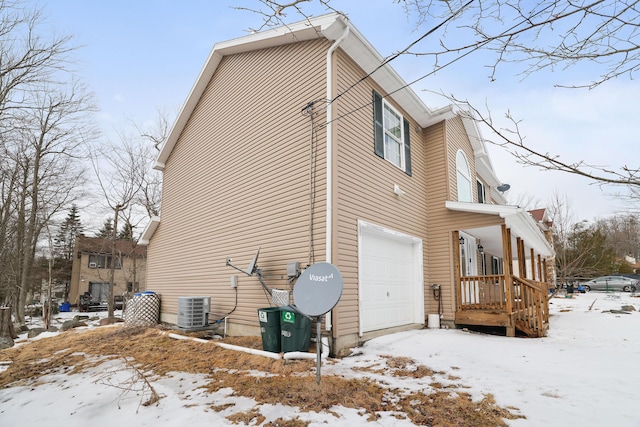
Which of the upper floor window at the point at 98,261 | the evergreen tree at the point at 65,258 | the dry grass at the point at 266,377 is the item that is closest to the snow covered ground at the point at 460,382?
the dry grass at the point at 266,377

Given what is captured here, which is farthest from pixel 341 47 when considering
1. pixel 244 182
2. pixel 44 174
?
pixel 44 174

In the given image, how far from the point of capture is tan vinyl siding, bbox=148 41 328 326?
6.91 m

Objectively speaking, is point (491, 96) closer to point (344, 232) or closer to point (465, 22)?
point (465, 22)

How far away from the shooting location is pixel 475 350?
241 inches

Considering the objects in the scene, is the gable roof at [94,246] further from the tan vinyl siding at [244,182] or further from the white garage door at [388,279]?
the white garage door at [388,279]

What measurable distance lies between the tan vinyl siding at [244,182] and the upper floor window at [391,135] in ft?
5.52

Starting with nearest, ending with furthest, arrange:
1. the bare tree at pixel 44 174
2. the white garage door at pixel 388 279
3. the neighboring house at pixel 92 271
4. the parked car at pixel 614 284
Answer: the white garage door at pixel 388 279
the bare tree at pixel 44 174
the parked car at pixel 614 284
the neighboring house at pixel 92 271

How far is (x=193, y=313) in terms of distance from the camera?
8297 mm

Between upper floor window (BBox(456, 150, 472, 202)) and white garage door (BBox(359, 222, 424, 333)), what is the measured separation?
3095 millimetres

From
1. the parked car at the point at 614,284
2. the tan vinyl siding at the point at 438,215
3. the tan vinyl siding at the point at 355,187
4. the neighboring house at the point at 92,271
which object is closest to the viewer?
the tan vinyl siding at the point at 355,187

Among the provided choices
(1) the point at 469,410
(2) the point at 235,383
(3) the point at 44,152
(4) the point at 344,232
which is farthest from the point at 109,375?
(3) the point at 44,152

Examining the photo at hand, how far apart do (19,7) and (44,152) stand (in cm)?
1390

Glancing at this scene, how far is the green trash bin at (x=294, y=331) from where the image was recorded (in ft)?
18.1

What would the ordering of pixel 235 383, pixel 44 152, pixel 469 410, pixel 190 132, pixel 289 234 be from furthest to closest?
pixel 44 152
pixel 190 132
pixel 289 234
pixel 235 383
pixel 469 410
